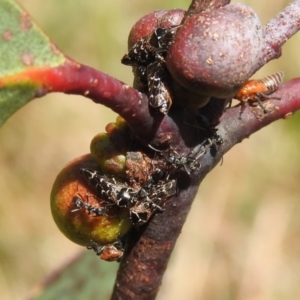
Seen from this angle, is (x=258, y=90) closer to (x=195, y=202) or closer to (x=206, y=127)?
(x=206, y=127)

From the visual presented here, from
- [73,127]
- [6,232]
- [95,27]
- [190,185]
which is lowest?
[190,185]

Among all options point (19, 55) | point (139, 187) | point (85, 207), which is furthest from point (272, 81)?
point (19, 55)

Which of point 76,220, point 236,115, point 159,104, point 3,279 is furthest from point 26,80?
point 3,279

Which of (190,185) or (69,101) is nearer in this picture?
(190,185)

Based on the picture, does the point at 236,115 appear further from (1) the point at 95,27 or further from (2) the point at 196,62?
(1) the point at 95,27

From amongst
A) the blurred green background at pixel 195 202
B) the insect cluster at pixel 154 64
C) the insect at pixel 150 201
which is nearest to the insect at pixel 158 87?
the insect cluster at pixel 154 64

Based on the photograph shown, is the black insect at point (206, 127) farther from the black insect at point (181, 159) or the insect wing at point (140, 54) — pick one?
the insect wing at point (140, 54)
